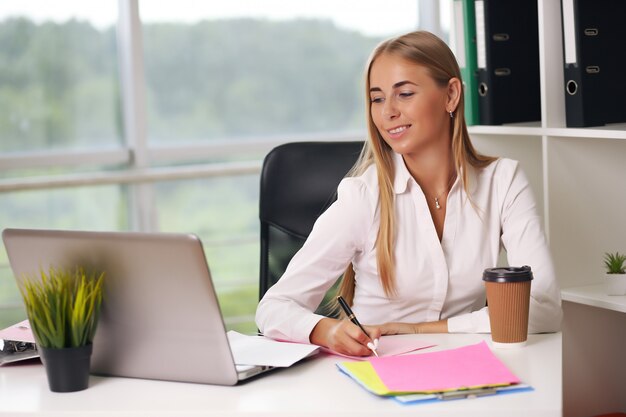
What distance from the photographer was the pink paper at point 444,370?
1.40m

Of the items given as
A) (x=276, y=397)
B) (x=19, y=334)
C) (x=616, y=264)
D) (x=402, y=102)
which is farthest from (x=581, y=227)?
(x=19, y=334)

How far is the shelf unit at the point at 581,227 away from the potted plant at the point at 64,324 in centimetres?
129

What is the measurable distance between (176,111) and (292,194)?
1296 millimetres

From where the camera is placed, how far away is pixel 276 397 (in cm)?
141

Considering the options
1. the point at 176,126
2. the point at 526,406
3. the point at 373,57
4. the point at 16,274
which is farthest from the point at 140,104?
the point at 526,406

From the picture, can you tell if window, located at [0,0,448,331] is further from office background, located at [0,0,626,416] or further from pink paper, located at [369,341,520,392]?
pink paper, located at [369,341,520,392]

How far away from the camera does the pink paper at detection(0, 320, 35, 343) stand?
172 cm

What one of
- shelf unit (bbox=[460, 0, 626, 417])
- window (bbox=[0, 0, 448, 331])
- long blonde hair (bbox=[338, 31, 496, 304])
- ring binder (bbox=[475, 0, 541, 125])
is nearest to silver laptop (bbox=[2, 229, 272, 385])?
long blonde hair (bbox=[338, 31, 496, 304])

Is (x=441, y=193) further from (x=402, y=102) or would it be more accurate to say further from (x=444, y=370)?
(x=444, y=370)

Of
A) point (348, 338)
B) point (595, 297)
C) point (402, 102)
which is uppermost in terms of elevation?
point (402, 102)

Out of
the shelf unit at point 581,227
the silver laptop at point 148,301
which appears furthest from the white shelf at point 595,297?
the silver laptop at point 148,301

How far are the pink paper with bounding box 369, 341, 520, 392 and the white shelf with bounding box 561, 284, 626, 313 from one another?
718 millimetres

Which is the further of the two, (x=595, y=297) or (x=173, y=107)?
(x=173, y=107)

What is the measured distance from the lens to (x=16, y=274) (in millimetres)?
1600
